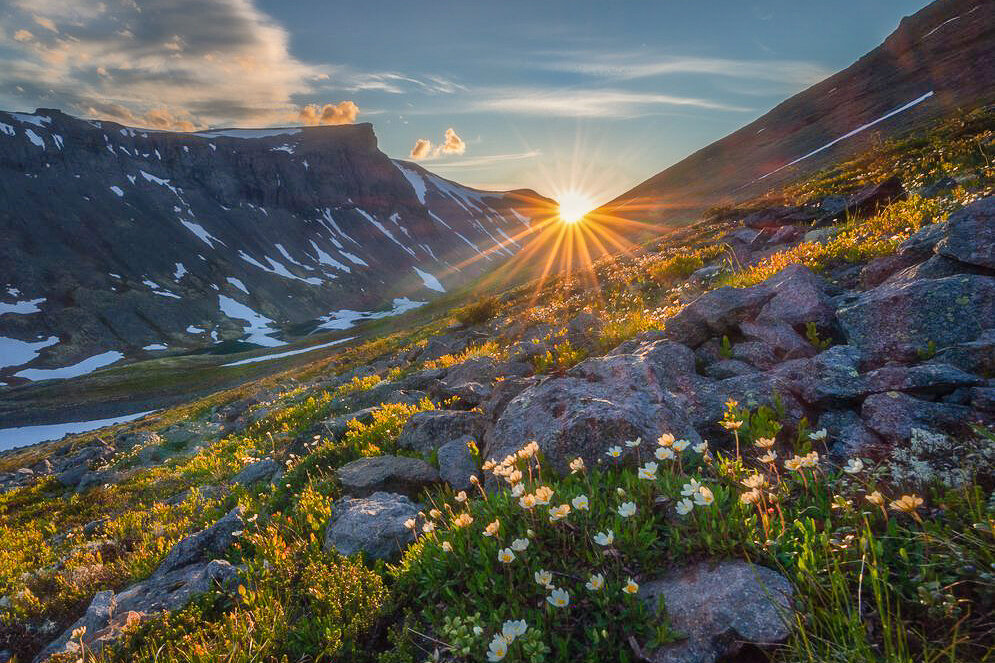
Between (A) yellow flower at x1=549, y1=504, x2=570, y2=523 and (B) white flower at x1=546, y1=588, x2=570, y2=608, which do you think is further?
(A) yellow flower at x1=549, y1=504, x2=570, y2=523

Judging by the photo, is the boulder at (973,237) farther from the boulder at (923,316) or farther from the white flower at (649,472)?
the white flower at (649,472)

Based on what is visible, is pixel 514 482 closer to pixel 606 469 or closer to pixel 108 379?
pixel 606 469

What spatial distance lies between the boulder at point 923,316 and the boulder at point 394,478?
494 centimetres

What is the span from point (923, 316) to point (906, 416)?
1834mm

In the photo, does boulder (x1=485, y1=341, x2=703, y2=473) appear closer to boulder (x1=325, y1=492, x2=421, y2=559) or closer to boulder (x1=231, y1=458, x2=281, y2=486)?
boulder (x1=325, y1=492, x2=421, y2=559)

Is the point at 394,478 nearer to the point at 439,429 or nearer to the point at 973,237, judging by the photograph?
the point at 439,429

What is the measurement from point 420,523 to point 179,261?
149 metres

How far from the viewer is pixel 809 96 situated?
97.1 meters

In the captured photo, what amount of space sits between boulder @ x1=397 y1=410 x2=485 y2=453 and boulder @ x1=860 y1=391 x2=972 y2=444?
4222mm

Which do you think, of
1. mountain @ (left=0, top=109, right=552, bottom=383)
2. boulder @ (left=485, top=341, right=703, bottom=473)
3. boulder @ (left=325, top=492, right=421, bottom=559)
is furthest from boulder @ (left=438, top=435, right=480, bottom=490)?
mountain @ (left=0, top=109, right=552, bottom=383)

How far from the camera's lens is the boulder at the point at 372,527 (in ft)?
14.1

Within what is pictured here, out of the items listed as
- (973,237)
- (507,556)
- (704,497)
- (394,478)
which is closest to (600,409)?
(704,497)

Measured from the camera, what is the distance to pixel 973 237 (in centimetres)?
507

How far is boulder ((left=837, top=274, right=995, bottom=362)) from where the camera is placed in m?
4.47
